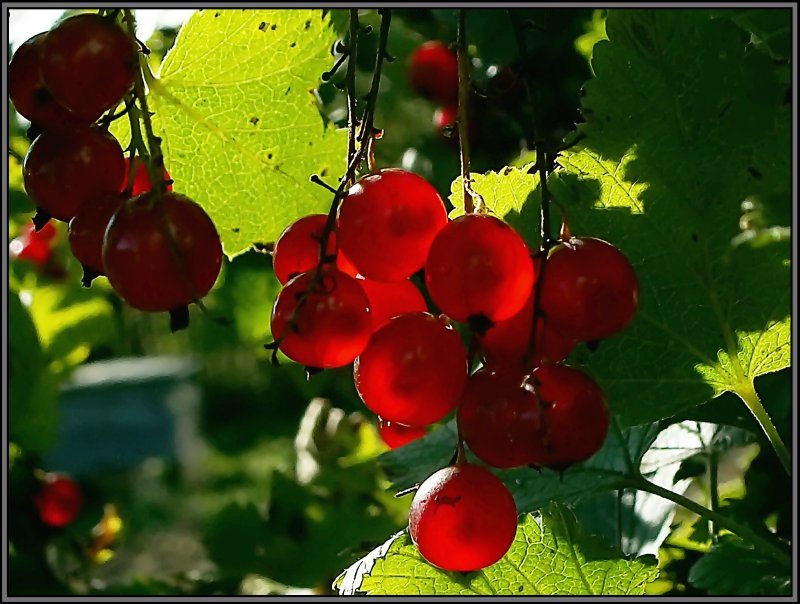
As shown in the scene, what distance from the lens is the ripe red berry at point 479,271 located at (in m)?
0.51

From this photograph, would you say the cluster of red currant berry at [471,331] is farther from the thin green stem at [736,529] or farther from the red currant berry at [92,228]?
the thin green stem at [736,529]

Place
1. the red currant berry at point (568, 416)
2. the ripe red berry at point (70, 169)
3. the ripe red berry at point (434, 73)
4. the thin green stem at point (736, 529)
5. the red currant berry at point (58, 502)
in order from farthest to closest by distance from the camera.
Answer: the red currant berry at point (58, 502) < the ripe red berry at point (434, 73) < the thin green stem at point (736, 529) < the ripe red berry at point (70, 169) < the red currant berry at point (568, 416)

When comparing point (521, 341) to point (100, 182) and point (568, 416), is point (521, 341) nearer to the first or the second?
point (568, 416)

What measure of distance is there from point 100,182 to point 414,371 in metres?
0.24

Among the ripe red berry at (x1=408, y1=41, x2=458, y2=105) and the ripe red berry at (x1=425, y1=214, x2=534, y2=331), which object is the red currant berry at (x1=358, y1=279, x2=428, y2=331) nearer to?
the ripe red berry at (x1=425, y1=214, x2=534, y2=331)

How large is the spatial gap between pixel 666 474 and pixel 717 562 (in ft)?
0.67

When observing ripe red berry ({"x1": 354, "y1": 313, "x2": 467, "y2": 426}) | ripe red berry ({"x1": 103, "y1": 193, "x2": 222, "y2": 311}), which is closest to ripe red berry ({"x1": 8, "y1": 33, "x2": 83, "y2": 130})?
ripe red berry ({"x1": 103, "y1": 193, "x2": 222, "y2": 311})

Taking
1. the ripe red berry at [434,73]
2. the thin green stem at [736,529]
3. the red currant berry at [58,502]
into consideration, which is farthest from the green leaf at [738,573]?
the red currant berry at [58,502]

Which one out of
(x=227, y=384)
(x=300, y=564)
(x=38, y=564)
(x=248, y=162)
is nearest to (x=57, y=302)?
(x=38, y=564)

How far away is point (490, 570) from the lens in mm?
690

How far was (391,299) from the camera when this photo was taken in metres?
0.61

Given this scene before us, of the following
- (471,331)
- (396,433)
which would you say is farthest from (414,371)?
(396,433)

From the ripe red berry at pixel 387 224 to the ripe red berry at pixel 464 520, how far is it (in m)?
0.13

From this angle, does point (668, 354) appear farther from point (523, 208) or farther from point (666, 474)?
point (666, 474)
